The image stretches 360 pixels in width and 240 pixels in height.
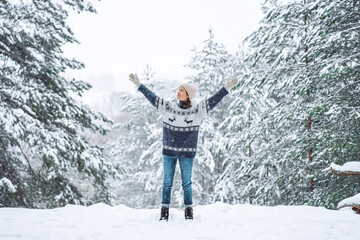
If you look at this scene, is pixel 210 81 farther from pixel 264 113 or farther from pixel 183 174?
pixel 183 174

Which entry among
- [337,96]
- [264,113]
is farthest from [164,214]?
[337,96]

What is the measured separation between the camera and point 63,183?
673 centimetres

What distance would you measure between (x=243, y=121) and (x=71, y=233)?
26.1 ft

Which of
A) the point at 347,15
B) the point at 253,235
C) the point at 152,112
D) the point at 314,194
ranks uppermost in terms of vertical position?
the point at 152,112

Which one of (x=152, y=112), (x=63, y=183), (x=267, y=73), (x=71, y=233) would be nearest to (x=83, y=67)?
(x=63, y=183)

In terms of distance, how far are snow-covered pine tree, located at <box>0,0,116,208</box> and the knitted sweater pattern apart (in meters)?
3.17

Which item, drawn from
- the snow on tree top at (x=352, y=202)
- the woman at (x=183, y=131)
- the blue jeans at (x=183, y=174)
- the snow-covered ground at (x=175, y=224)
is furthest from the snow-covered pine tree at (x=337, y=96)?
the blue jeans at (x=183, y=174)

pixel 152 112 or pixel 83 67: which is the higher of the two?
pixel 152 112

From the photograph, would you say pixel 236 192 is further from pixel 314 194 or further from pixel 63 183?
pixel 63 183

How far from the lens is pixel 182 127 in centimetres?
388

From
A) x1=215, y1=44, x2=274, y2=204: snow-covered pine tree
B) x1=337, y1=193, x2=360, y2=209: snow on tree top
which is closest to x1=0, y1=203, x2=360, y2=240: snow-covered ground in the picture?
x1=337, y1=193, x2=360, y2=209: snow on tree top

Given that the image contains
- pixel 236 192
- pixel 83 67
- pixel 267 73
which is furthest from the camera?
pixel 236 192

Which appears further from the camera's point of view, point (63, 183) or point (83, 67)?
point (83, 67)

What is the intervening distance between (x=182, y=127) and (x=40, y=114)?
440 cm
